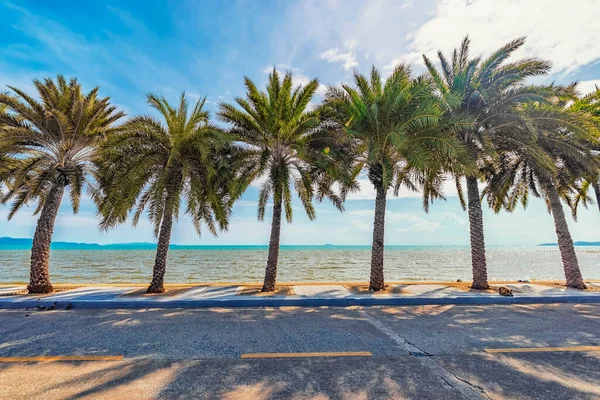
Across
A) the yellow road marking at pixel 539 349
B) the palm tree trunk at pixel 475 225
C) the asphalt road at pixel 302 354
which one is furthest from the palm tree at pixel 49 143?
the palm tree trunk at pixel 475 225

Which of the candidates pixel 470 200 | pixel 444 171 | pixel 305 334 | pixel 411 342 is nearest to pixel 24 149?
pixel 305 334

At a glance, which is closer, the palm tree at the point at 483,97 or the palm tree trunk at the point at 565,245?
the palm tree at the point at 483,97

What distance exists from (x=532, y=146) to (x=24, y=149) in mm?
19679

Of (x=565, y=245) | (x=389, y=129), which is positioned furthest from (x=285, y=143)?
(x=565, y=245)

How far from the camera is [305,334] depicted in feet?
20.0

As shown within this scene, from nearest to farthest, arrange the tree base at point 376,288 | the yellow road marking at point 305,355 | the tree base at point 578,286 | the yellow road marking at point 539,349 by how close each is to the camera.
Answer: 1. the yellow road marking at point 305,355
2. the yellow road marking at point 539,349
3. the tree base at point 376,288
4. the tree base at point 578,286

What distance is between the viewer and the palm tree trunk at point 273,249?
448 inches

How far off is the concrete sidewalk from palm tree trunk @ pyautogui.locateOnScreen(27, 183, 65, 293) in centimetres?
62

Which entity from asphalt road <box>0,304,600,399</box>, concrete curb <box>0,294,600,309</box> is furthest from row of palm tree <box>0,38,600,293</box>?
asphalt road <box>0,304,600,399</box>

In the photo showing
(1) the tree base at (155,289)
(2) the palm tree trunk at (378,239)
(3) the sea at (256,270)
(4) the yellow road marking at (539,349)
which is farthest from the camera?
(3) the sea at (256,270)

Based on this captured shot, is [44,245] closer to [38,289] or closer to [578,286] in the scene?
[38,289]

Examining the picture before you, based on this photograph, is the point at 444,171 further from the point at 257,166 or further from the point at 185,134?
the point at 185,134

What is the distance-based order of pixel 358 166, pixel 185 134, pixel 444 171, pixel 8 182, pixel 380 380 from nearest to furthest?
pixel 380 380 < pixel 185 134 < pixel 8 182 < pixel 444 171 < pixel 358 166

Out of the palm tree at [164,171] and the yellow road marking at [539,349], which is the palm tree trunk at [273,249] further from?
the yellow road marking at [539,349]
